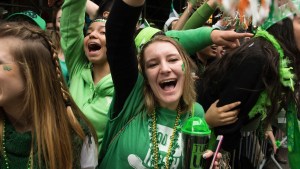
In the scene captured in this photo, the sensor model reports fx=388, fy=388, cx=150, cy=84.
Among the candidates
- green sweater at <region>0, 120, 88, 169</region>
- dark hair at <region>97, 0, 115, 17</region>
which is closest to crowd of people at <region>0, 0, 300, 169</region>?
green sweater at <region>0, 120, 88, 169</region>

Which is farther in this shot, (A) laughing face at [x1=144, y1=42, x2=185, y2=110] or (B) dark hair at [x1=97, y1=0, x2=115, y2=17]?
(B) dark hair at [x1=97, y1=0, x2=115, y2=17]

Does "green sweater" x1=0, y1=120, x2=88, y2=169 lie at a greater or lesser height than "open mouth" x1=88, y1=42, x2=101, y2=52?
lesser

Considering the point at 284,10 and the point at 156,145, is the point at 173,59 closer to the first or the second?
the point at 156,145

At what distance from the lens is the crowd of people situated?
54.1 inches

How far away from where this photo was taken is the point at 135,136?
60.4 inches

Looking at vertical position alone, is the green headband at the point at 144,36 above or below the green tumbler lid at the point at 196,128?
above

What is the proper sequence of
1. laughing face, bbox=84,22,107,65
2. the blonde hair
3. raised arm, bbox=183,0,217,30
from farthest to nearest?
raised arm, bbox=183,0,217,30
laughing face, bbox=84,22,107,65
the blonde hair

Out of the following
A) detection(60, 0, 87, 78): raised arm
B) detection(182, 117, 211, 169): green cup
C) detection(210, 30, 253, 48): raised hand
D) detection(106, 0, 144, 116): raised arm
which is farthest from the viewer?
detection(60, 0, 87, 78): raised arm

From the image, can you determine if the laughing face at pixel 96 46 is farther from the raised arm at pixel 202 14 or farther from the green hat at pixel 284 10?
the green hat at pixel 284 10

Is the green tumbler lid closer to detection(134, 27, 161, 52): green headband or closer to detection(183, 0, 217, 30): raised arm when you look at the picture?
detection(134, 27, 161, 52): green headband

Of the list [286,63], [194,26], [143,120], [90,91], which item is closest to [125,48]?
[143,120]

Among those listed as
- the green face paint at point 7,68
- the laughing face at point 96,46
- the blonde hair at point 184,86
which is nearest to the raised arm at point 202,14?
the laughing face at point 96,46

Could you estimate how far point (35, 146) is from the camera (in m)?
1.35

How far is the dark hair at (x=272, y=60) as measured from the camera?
179 cm
